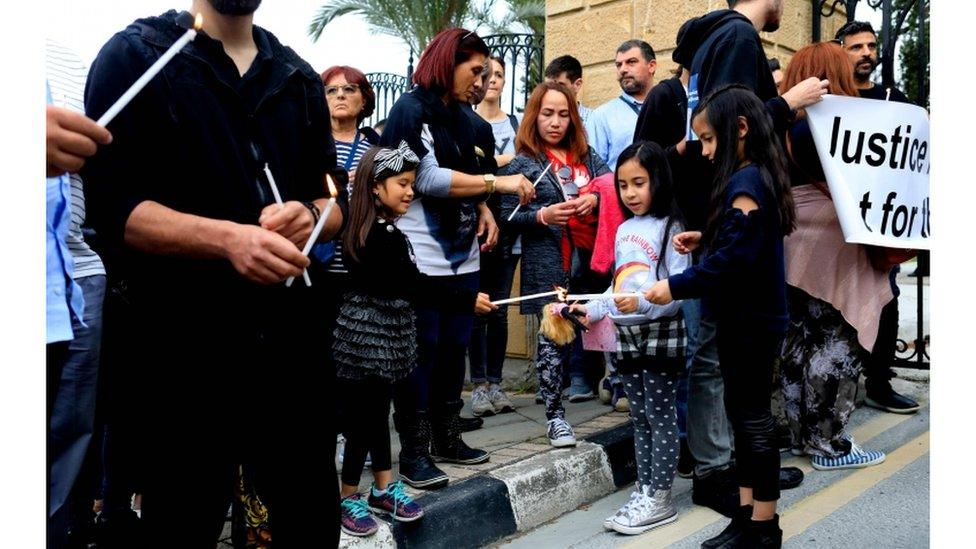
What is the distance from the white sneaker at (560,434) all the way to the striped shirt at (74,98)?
2312 mm

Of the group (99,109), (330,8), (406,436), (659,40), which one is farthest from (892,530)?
(330,8)

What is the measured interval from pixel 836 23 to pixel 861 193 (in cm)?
307

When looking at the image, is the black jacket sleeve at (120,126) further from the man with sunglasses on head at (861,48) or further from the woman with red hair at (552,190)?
the man with sunglasses on head at (861,48)

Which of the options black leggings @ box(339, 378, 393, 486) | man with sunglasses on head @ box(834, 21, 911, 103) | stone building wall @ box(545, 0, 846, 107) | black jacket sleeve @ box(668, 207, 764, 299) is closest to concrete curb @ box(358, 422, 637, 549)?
black leggings @ box(339, 378, 393, 486)

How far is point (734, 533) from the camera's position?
139 inches

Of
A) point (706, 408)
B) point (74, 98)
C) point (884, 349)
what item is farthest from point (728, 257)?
point (884, 349)

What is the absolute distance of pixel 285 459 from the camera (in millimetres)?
2191

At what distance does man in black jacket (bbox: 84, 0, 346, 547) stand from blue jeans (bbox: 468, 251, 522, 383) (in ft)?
10.5

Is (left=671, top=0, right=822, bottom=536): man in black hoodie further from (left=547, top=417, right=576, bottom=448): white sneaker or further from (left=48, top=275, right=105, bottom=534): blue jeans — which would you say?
(left=48, top=275, right=105, bottom=534): blue jeans

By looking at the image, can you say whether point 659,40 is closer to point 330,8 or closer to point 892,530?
point 892,530

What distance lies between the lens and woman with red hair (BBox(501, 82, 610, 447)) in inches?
201

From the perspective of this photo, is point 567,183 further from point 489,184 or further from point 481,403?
point 481,403

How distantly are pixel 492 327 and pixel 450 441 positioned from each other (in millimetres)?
1353

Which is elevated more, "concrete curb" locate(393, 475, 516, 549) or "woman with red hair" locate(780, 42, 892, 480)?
"woman with red hair" locate(780, 42, 892, 480)
